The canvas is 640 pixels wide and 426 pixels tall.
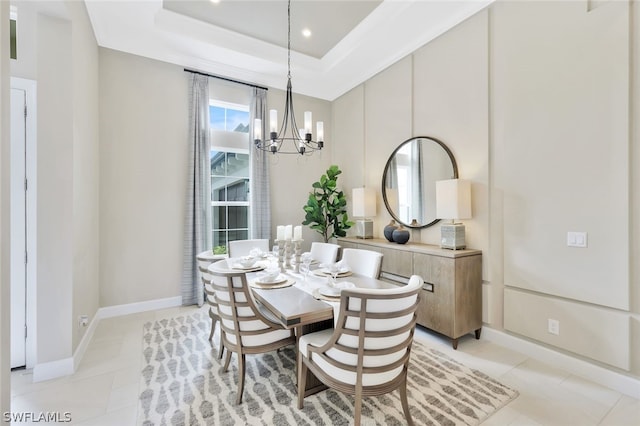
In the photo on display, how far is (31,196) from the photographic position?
7.32 ft

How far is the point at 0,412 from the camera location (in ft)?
3.25

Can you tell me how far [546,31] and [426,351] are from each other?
10.4 ft

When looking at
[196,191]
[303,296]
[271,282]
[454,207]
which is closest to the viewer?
[303,296]

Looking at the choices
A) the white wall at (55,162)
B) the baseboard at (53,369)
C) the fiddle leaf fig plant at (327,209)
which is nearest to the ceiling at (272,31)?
the white wall at (55,162)

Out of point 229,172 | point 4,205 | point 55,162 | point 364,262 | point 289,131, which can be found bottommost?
point 364,262

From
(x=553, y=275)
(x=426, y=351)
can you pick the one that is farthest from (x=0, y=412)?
(x=553, y=275)

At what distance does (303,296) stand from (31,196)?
2385 mm

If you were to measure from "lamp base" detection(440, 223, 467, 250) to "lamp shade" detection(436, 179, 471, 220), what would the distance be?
0.11m

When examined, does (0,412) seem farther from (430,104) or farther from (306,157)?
(306,157)

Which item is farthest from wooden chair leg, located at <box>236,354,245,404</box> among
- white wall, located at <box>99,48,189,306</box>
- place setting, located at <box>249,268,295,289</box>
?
white wall, located at <box>99,48,189,306</box>

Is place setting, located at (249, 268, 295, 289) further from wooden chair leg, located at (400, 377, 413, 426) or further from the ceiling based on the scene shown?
the ceiling

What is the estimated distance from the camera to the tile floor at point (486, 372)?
1.80 m

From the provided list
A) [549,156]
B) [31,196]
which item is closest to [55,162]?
[31,196]

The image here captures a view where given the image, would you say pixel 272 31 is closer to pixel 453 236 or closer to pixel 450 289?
pixel 453 236
